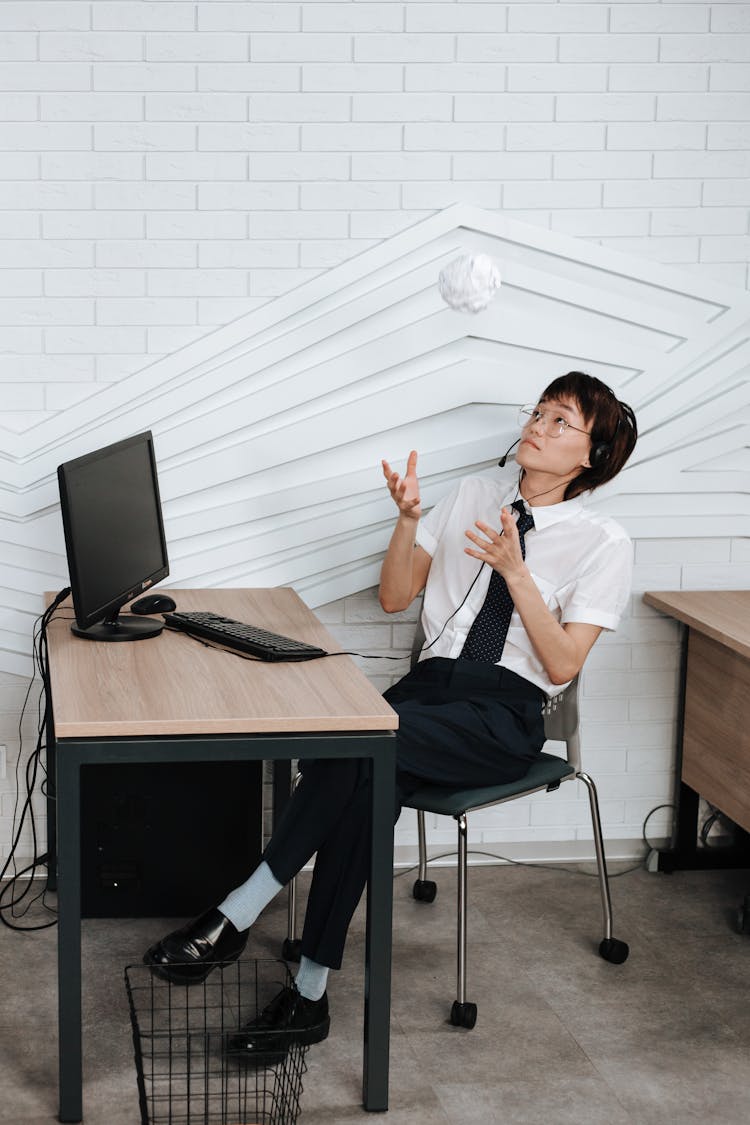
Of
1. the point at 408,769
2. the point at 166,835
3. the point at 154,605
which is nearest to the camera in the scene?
the point at 408,769

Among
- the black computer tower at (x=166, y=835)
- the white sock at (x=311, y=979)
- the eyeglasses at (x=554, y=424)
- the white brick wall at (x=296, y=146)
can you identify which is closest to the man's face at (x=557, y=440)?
the eyeglasses at (x=554, y=424)

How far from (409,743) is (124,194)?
1514 millimetres

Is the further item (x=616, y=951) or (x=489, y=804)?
(x=616, y=951)

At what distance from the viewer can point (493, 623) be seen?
9.89 ft

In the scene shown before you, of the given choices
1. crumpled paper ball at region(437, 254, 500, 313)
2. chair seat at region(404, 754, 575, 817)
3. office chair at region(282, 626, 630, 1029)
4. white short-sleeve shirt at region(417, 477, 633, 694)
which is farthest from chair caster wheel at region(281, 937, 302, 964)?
crumpled paper ball at region(437, 254, 500, 313)

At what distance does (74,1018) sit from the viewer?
7.62 feet

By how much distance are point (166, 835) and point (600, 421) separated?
1.41 metres

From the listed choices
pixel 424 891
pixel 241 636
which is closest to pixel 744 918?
pixel 424 891

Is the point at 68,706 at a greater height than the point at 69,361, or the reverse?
the point at 69,361

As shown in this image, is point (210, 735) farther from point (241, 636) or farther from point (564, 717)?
point (564, 717)

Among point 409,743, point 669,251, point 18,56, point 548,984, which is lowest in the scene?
point 548,984

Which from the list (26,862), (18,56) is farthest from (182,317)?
(26,862)

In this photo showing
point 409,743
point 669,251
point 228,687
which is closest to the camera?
point 228,687

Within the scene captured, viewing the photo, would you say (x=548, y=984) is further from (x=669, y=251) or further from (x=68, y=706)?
(x=669, y=251)
